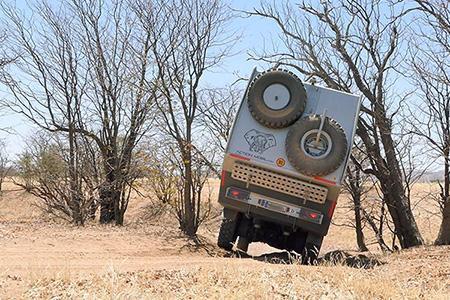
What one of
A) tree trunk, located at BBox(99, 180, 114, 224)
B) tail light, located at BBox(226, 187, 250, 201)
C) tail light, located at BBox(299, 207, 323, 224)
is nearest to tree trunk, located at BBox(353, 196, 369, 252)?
tail light, located at BBox(299, 207, 323, 224)

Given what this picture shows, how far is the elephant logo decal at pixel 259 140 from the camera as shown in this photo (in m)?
9.26

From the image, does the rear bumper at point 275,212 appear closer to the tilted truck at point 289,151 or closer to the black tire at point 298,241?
the tilted truck at point 289,151

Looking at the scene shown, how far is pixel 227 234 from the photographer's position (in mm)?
10484

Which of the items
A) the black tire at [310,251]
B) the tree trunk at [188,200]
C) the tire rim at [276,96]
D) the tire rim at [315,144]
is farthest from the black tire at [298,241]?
the tree trunk at [188,200]

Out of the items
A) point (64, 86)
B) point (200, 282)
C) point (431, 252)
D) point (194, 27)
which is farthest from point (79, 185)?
point (200, 282)

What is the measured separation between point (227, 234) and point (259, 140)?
224cm

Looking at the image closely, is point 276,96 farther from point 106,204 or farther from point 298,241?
point 106,204

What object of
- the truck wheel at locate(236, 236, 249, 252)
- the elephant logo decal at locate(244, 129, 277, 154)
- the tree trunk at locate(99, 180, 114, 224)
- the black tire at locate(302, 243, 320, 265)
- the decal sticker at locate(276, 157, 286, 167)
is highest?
the elephant logo decal at locate(244, 129, 277, 154)

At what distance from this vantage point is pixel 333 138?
912cm

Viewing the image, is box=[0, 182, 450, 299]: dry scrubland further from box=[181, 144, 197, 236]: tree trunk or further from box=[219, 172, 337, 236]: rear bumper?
box=[181, 144, 197, 236]: tree trunk

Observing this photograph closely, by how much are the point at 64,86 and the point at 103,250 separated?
31.7 ft

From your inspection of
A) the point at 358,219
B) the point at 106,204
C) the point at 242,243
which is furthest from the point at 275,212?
the point at 106,204

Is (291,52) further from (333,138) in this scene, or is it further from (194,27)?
(333,138)

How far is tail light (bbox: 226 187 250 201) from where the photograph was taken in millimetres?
9414
